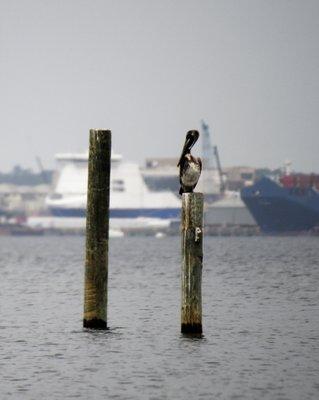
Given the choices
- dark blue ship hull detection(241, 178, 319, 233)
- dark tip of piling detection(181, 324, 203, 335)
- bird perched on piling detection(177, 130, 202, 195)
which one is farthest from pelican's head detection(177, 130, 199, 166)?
dark blue ship hull detection(241, 178, 319, 233)

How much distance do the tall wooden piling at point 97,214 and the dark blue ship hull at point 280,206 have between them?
141 m

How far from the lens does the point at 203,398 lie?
2147 cm

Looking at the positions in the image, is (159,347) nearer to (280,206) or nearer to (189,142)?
(189,142)

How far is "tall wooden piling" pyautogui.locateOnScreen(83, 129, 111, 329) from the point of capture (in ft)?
88.1

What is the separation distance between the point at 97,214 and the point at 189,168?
208 centimetres

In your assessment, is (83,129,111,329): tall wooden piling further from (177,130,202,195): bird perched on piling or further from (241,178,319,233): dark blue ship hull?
(241,178,319,233): dark blue ship hull

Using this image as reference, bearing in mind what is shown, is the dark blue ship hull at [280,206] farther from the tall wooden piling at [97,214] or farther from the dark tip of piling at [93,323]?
the tall wooden piling at [97,214]

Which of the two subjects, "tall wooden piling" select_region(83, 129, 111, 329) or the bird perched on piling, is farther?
"tall wooden piling" select_region(83, 129, 111, 329)

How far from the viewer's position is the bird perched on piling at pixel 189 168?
1026 inches

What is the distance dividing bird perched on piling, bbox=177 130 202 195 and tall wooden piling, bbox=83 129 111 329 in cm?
154

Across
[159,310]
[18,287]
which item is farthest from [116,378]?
[18,287]

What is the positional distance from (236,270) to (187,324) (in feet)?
126

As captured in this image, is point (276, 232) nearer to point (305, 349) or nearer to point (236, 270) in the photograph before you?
point (236, 270)

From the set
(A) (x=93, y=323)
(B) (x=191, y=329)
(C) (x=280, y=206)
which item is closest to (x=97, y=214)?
(A) (x=93, y=323)
